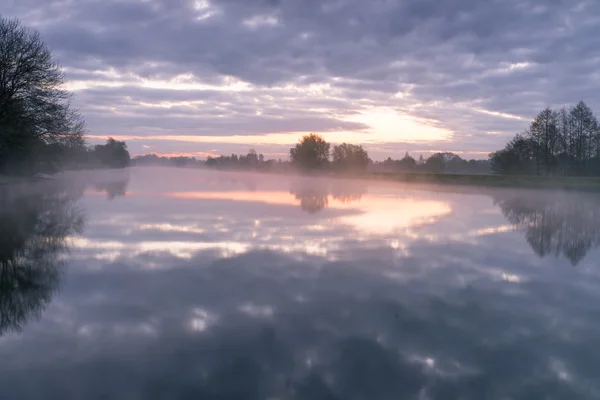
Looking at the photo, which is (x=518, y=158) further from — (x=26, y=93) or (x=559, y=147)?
(x=26, y=93)

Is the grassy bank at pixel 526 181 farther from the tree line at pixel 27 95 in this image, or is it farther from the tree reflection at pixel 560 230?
the tree line at pixel 27 95

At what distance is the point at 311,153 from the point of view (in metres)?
122

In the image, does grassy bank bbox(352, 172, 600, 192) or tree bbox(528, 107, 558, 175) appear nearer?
grassy bank bbox(352, 172, 600, 192)

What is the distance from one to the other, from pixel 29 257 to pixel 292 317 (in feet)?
23.6

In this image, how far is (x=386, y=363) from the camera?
5.75 m

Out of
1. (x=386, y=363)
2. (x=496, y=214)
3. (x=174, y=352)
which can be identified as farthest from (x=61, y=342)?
(x=496, y=214)

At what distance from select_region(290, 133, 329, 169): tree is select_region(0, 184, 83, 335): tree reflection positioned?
10261cm

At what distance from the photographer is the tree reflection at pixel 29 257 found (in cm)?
752

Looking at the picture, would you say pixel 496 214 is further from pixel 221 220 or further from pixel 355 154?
pixel 355 154

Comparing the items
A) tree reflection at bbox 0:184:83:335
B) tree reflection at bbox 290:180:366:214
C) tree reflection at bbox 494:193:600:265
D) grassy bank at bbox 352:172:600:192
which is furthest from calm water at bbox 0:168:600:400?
grassy bank at bbox 352:172:600:192

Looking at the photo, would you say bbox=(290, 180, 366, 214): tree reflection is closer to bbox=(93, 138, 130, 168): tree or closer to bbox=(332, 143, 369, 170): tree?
bbox=(332, 143, 369, 170): tree

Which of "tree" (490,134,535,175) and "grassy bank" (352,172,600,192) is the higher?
"tree" (490,134,535,175)

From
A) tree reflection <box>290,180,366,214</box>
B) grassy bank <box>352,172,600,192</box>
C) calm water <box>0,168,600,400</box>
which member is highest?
grassy bank <box>352,172,600,192</box>

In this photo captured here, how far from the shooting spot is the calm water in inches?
208
